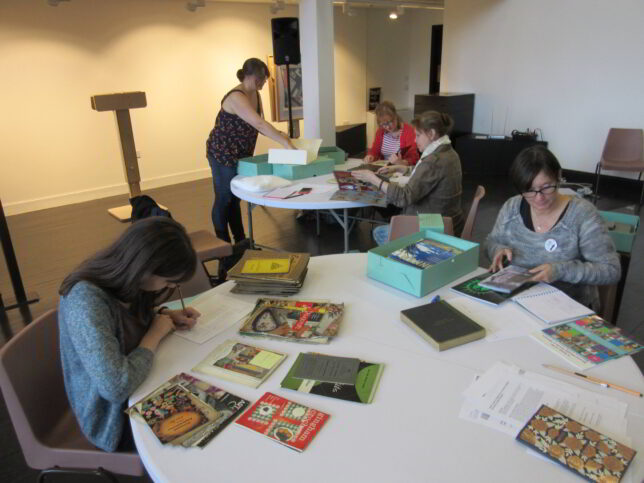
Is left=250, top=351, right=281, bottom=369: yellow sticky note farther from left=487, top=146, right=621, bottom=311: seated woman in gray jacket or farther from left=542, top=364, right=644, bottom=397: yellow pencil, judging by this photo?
left=487, top=146, right=621, bottom=311: seated woman in gray jacket

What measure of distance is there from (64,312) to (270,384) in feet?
2.09

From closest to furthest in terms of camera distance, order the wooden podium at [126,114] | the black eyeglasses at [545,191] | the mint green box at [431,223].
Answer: the black eyeglasses at [545,191] → the mint green box at [431,223] → the wooden podium at [126,114]

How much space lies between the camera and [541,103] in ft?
22.4

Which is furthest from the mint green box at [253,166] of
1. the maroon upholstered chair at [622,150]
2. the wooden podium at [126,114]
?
the maroon upholstered chair at [622,150]

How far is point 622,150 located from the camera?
5906 millimetres

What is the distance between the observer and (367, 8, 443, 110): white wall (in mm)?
9484

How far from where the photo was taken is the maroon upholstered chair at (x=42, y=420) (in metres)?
1.42

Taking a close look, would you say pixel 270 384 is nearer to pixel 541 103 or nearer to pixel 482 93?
pixel 541 103

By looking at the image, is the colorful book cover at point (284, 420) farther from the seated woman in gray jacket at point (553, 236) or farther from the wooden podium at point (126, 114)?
the wooden podium at point (126, 114)

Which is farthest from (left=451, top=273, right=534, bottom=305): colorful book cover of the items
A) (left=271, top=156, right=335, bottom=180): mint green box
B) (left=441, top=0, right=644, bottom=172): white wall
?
(left=441, top=0, right=644, bottom=172): white wall

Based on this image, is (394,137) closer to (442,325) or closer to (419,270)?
(419,270)

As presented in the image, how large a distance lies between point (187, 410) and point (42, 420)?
617mm

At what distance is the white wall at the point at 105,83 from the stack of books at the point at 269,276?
5.23 meters

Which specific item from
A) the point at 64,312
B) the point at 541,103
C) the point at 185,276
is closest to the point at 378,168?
the point at 185,276
